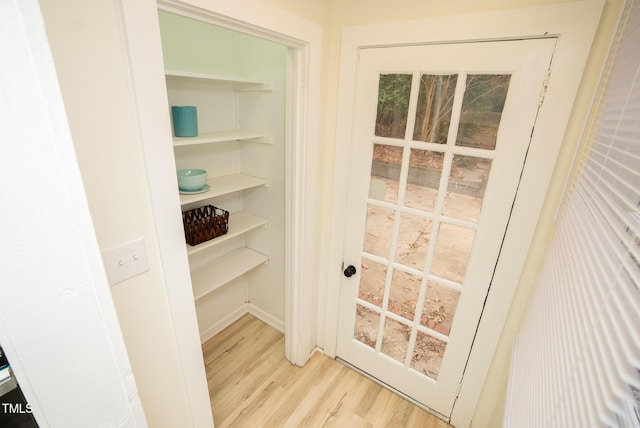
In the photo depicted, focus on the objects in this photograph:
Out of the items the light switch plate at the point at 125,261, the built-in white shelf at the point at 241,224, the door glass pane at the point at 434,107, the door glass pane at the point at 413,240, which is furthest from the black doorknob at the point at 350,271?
the light switch plate at the point at 125,261

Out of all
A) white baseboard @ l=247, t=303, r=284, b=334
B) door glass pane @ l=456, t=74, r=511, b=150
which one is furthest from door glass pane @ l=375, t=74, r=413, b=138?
white baseboard @ l=247, t=303, r=284, b=334

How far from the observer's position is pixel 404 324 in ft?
5.41

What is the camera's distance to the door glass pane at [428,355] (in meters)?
1.58

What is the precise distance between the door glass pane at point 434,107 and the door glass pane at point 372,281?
29.4 inches

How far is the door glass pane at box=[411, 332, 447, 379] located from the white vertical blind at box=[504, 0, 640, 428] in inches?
24.1

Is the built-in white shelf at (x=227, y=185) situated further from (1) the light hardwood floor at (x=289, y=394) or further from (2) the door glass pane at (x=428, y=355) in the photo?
(2) the door glass pane at (x=428, y=355)

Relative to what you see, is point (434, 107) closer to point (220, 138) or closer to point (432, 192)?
point (432, 192)

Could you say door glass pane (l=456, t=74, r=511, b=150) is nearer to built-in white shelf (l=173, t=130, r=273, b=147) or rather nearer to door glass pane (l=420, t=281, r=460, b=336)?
door glass pane (l=420, t=281, r=460, b=336)

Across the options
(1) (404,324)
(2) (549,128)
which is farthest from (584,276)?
(1) (404,324)

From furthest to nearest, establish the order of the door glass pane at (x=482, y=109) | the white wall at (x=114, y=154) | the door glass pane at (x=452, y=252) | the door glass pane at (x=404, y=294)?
the door glass pane at (x=404, y=294)
the door glass pane at (x=452, y=252)
the door glass pane at (x=482, y=109)
the white wall at (x=114, y=154)

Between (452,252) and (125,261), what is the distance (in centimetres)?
135

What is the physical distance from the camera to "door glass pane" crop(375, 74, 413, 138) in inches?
51.6

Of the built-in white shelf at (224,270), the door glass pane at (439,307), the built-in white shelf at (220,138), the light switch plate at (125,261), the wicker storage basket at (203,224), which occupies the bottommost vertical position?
the built-in white shelf at (224,270)

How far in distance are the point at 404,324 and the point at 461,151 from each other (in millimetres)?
1005
